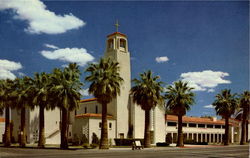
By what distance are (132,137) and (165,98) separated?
32.7 feet

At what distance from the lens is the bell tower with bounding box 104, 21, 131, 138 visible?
2311 inches

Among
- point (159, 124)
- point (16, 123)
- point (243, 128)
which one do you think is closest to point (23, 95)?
point (16, 123)

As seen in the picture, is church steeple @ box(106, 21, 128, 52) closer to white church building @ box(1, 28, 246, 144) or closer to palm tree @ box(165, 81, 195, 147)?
white church building @ box(1, 28, 246, 144)

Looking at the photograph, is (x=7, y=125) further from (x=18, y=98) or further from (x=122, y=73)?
(x=122, y=73)

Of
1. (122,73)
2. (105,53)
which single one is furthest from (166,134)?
(105,53)

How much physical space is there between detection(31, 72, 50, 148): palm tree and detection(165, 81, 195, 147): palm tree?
72.6 feet

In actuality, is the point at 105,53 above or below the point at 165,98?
above

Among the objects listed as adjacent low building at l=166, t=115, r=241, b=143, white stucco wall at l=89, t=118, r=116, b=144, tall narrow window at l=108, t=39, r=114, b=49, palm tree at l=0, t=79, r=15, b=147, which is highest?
tall narrow window at l=108, t=39, r=114, b=49

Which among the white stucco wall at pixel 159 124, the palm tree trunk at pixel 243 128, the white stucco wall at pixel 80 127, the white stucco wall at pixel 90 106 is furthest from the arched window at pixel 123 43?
the palm tree trunk at pixel 243 128

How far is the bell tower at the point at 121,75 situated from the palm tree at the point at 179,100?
327 inches

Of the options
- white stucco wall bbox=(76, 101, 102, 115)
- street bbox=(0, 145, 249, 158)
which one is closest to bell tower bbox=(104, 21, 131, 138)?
white stucco wall bbox=(76, 101, 102, 115)

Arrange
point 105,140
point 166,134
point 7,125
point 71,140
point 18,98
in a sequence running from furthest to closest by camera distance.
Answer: point 166,134
point 71,140
point 7,125
point 18,98
point 105,140

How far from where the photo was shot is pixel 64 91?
43188 millimetres

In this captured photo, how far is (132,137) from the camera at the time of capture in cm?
5984
